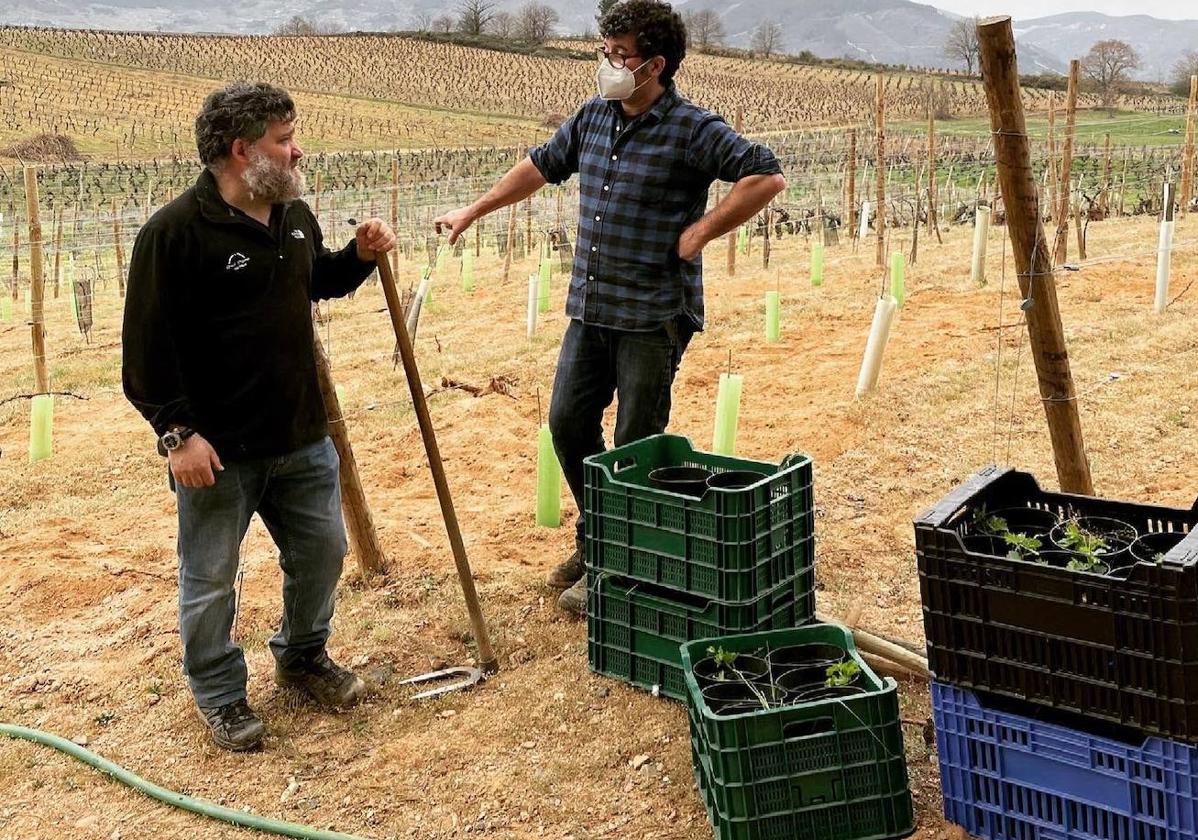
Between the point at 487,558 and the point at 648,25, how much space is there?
244 cm

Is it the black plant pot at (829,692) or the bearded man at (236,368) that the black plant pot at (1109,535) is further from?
the bearded man at (236,368)

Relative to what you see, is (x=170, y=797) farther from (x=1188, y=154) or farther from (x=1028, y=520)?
(x=1188, y=154)

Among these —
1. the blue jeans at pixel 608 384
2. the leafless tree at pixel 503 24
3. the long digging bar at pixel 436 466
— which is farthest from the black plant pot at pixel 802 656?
the leafless tree at pixel 503 24

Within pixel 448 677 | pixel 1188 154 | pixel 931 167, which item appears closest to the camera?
pixel 448 677

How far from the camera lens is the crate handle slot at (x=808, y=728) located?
9.69 ft

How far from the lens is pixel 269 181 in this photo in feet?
11.3

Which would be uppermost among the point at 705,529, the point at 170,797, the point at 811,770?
the point at 705,529

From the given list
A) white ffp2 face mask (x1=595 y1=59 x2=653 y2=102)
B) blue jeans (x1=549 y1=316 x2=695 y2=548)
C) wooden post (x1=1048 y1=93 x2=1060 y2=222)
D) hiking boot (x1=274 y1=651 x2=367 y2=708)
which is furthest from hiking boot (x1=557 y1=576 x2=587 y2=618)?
wooden post (x1=1048 y1=93 x2=1060 y2=222)

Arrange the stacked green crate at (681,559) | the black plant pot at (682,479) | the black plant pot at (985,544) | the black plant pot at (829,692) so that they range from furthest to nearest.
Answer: the black plant pot at (682,479) < the stacked green crate at (681,559) < the black plant pot at (829,692) < the black plant pot at (985,544)

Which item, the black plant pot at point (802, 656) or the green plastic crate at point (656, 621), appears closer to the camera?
the black plant pot at point (802, 656)

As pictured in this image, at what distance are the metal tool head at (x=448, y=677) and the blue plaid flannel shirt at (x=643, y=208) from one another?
131cm

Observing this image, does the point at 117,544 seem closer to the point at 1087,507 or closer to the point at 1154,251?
the point at 1087,507

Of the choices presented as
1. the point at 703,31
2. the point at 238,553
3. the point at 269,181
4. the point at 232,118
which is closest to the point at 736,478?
the point at 238,553

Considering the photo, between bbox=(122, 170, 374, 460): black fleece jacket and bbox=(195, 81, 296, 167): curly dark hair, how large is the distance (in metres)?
0.10
